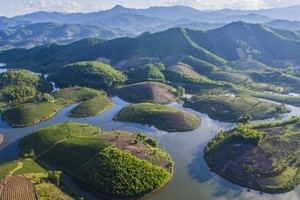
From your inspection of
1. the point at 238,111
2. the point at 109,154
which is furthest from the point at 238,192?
the point at 238,111

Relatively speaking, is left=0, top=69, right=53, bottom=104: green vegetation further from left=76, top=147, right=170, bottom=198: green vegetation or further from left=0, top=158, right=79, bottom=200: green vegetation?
left=76, top=147, right=170, bottom=198: green vegetation

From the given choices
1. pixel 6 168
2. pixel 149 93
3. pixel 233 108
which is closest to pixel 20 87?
pixel 149 93

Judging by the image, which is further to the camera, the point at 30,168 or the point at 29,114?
the point at 29,114

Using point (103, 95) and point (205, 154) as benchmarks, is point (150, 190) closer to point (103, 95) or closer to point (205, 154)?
point (205, 154)

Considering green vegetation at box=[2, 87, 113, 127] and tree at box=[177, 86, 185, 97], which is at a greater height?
green vegetation at box=[2, 87, 113, 127]

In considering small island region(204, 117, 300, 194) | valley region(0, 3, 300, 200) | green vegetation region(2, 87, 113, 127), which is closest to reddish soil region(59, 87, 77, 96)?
green vegetation region(2, 87, 113, 127)

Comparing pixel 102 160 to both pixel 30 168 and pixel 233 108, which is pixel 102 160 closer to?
pixel 30 168
